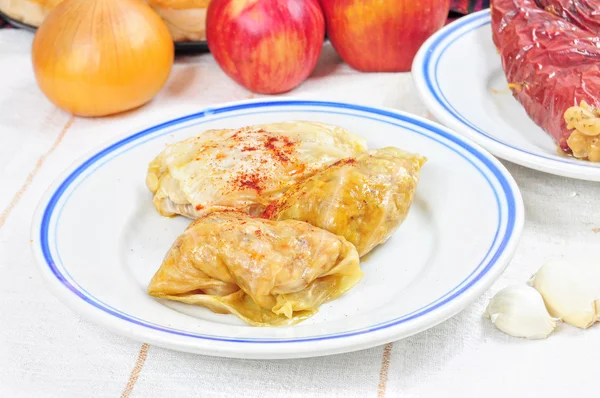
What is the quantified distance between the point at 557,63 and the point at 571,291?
0.87 m

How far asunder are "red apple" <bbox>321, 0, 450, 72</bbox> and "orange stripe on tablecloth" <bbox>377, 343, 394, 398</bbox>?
1.38 m

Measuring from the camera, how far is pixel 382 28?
2590mm

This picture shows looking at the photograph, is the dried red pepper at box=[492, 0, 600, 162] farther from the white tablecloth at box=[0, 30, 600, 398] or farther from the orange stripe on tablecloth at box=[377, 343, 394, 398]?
the orange stripe on tablecloth at box=[377, 343, 394, 398]

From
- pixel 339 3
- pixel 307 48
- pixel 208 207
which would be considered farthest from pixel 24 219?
pixel 339 3

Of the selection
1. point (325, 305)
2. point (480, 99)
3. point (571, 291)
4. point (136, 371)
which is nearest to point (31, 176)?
point (136, 371)

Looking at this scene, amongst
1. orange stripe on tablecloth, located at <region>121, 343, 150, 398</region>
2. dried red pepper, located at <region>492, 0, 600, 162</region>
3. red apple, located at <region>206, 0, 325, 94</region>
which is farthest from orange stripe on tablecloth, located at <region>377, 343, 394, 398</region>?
red apple, located at <region>206, 0, 325, 94</region>

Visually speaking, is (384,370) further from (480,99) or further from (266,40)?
(266,40)

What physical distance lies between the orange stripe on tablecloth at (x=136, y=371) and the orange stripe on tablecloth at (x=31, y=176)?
27.4 inches

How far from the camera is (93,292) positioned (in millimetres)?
1487

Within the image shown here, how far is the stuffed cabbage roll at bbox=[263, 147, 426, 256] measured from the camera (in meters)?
1.65

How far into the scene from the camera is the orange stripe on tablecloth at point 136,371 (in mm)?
1445

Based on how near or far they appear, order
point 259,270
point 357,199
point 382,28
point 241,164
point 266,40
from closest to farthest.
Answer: point 259,270 → point 357,199 → point 241,164 → point 266,40 → point 382,28

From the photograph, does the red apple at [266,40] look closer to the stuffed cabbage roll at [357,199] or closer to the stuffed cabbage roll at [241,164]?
the stuffed cabbage roll at [241,164]

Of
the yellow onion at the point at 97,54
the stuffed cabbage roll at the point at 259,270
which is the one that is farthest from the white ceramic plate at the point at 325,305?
the yellow onion at the point at 97,54
